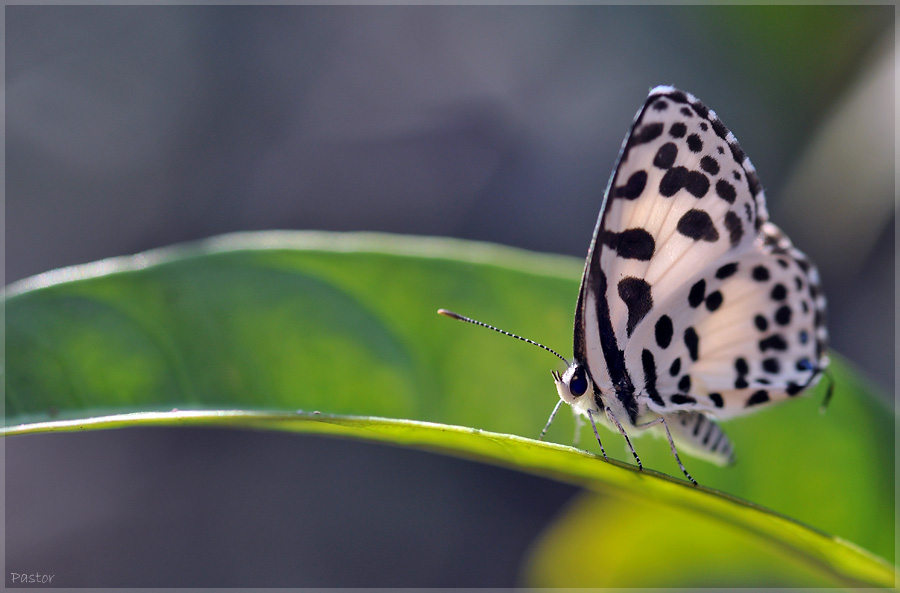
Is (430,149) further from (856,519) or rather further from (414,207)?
(856,519)

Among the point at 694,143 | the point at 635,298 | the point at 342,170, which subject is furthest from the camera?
the point at 342,170

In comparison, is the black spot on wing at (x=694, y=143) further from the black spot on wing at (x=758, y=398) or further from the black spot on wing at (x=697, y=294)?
the black spot on wing at (x=758, y=398)

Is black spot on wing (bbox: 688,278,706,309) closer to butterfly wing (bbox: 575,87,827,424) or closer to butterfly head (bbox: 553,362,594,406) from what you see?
butterfly wing (bbox: 575,87,827,424)

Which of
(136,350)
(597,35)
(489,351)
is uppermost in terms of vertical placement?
(597,35)

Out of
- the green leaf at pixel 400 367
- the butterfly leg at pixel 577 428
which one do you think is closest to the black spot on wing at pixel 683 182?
the green leaf at pixel 400 367

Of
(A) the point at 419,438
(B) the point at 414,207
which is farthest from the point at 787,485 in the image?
(B) the point at 414,207

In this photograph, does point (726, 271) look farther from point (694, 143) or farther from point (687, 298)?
point (694, 143)

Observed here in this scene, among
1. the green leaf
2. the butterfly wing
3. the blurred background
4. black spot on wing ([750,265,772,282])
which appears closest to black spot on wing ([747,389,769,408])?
the butterfly wing

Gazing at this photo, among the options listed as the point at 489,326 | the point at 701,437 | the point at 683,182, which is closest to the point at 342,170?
the point at 489,326
